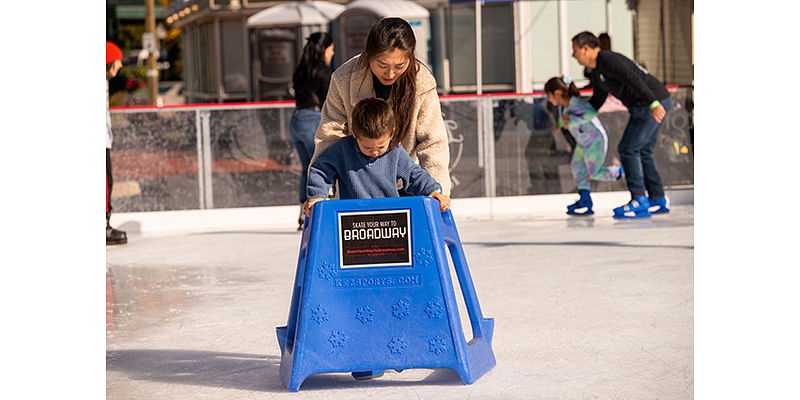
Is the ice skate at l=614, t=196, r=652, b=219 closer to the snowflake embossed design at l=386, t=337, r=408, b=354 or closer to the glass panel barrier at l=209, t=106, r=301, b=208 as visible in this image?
the glass panel barrier at l=209, t=106, r=301, b=208

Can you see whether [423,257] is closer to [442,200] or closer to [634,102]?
[442,200]

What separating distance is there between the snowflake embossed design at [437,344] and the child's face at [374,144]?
23.6 inches

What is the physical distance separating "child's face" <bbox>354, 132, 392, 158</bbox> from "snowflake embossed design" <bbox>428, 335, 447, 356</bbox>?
1.97ft

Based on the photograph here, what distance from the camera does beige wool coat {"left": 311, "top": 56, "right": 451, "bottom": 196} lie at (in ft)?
12.1

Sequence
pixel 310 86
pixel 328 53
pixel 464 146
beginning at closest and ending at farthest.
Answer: pixel 328 53 → pixel 310 86 → pixel 464 146

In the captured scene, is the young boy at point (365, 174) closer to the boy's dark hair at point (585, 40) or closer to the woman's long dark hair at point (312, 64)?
the woman's long dark hair at point (312, 64)

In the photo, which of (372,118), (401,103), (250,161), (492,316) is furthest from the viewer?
(250,161)

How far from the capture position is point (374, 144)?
3.34 metres

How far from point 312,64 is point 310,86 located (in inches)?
7.5

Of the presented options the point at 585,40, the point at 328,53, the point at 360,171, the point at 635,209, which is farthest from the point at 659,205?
the point at 360,171

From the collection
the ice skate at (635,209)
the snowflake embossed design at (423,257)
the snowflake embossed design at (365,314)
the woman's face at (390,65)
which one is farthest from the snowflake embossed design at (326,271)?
the ice skate at (635,209)

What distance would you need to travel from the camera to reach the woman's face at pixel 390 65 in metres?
3.50

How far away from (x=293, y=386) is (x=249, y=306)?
1780mm
